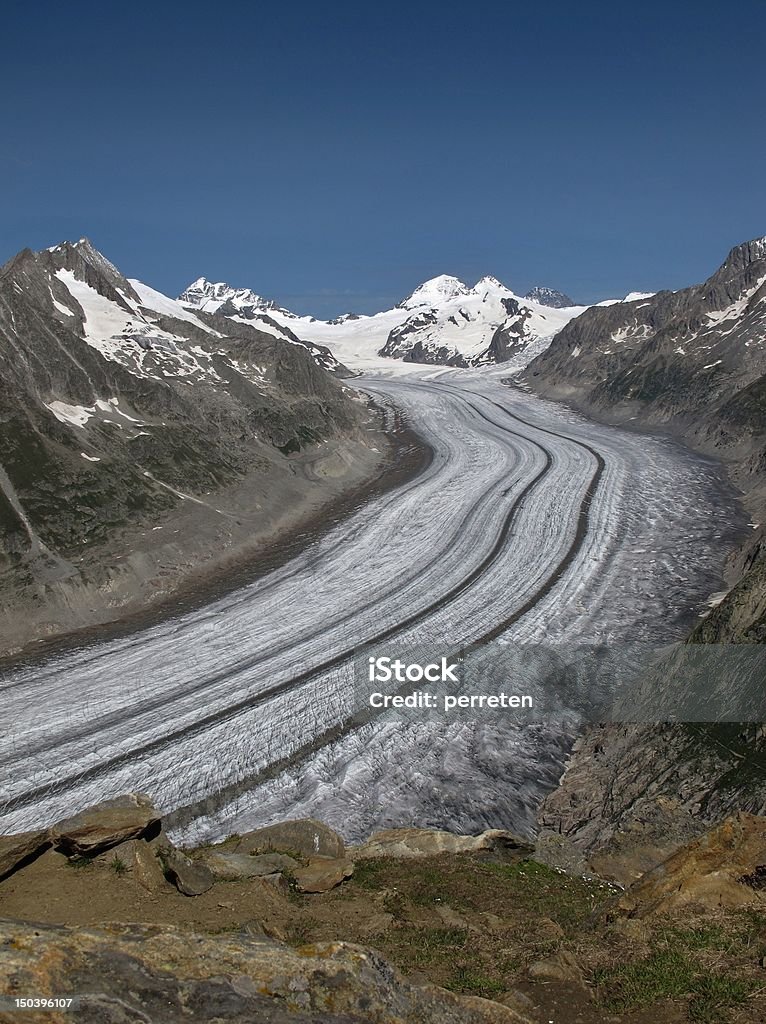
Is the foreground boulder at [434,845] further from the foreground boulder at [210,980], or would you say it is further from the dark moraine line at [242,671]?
the dark moraine line at [242,671]

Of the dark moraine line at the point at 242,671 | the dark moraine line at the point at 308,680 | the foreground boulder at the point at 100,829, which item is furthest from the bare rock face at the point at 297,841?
the dark moraine line at the point at 242,671

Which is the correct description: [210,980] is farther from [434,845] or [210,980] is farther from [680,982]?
[434,845]

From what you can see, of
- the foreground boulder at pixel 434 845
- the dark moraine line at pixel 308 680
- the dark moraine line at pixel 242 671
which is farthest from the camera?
the dark moraine line at pixel 242 671

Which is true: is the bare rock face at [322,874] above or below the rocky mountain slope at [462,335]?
below

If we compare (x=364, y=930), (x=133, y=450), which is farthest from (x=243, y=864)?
(x=133, y=450)

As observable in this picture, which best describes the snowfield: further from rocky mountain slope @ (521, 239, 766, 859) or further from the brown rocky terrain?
the brown rocky terrain

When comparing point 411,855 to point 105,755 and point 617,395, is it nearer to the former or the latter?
point 105,755

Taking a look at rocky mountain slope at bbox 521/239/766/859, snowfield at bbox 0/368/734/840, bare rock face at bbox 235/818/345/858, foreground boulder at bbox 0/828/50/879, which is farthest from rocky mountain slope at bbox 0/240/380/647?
rocky mountain slope at bbox 521/239/766/859

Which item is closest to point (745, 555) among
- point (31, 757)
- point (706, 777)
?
point (706, 777)
